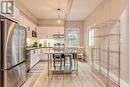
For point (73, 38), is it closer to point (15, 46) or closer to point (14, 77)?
point (15, 46)

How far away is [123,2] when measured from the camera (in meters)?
4.72

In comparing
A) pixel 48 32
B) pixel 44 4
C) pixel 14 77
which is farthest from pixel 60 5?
pixel 48 32

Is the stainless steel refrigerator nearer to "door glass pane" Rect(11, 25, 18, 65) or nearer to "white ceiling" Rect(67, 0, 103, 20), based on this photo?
"door glass pane" Rect(11, 25, 18, 65)

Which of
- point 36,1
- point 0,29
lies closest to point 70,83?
point 0,29

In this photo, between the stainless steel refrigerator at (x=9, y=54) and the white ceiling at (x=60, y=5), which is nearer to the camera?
the stainless steel refrigerator at (x=9, y=54)

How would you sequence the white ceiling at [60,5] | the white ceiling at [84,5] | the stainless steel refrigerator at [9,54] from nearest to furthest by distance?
the stainless steel refrigerator at [9,54] → the white ceiling at [84,5] → the white ceiling at [60,5]

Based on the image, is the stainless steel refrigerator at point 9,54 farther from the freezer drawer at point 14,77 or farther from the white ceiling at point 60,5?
the white ceiling at point 60,5

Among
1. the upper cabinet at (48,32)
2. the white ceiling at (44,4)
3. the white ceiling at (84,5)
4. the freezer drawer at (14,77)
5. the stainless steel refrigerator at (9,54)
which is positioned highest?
the white ceiling at (44,4)

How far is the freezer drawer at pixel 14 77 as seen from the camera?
4071mm

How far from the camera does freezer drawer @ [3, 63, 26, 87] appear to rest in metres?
4.07

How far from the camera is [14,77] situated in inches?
181

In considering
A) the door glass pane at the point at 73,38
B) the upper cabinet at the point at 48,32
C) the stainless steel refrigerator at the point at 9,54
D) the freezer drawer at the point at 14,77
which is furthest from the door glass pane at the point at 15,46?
the door glass pane at the point at 73,38

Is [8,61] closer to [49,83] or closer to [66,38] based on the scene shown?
[49,83]

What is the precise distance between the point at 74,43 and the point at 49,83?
7.92 m
